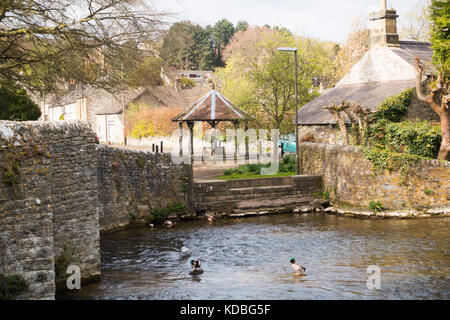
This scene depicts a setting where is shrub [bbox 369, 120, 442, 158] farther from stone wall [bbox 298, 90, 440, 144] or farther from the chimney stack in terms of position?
the chimney stack

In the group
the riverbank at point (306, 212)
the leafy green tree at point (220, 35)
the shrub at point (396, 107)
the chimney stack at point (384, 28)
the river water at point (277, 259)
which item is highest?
the leafy green tree at point (220, 35)

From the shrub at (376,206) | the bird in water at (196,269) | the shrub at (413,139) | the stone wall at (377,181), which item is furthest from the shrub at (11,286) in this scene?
the shrub at (413,139)

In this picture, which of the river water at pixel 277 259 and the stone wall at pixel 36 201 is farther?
the river water at pixel 277 259

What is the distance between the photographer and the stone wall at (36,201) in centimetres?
812

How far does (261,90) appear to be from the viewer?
29.0 metres

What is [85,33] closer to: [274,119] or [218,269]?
[218,269]

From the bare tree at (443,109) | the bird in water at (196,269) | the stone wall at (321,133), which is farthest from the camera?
the stone wall at (321,133)

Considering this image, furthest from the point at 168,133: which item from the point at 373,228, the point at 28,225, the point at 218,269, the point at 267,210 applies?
the point at 28,225

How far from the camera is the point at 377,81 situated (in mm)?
29328

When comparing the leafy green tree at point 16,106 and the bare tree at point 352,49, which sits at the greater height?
the bare tree at point 352,49

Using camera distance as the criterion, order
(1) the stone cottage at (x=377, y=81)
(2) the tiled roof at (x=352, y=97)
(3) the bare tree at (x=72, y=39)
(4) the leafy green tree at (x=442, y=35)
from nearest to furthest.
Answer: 1. (3) the bare tree at (x=72, y=39)
2. (4) the leafy green tree at (x=442, y=35)
3. (2) the tiled roof at (x=352, y=97)
4. (1) the stone cottage at (x=377, y=81)

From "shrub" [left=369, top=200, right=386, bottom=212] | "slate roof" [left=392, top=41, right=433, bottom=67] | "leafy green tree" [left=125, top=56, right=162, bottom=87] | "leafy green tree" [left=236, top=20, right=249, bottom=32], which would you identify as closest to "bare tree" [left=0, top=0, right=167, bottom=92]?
"leafy green tree" [left=125, top=56, right=162, bottom=87]

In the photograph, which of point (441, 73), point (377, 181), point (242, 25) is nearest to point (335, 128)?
point (441, 73)

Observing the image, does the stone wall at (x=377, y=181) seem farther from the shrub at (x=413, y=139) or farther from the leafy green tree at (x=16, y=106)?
the leafy green tree at (x=16, y=106)
